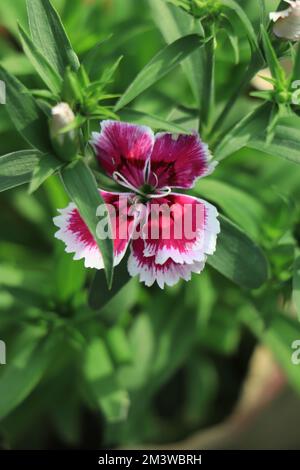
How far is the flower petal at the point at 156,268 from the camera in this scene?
1.08 m

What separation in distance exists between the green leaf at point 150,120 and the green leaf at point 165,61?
0.02 meters

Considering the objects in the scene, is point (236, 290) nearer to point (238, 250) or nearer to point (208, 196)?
point (208, 196)

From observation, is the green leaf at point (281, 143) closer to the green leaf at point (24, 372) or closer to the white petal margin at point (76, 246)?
the white petal margin at point (76, 246)

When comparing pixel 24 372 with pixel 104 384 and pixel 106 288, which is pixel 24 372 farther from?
pixel 106 288

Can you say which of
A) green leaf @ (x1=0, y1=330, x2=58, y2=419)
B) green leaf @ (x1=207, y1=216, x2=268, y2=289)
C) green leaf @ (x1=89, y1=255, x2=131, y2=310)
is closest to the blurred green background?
green leaf @ (x1=0, y1=330, x2=58, y2=419)

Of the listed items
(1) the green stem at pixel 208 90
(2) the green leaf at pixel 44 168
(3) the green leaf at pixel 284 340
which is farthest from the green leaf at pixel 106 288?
(3) the green leaf at pixel 284 340

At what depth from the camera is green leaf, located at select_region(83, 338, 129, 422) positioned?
156 centimetres

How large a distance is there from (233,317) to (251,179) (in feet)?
1.21

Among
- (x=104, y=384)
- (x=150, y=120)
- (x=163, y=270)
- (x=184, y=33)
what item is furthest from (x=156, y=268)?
(x=104, y=384)

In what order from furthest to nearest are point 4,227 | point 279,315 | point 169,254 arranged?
point 4,227
point 279,315
point 169,254

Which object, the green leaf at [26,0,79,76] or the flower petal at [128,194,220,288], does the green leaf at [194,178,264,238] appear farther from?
the green leaf at [26,0,79,76]

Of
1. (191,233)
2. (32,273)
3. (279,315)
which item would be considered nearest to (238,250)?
(191,233)

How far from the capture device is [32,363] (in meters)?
1.50

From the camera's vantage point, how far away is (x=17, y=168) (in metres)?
1.07
